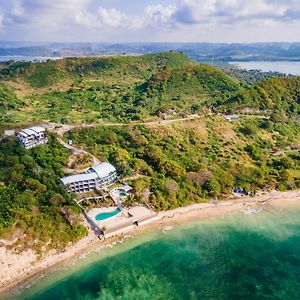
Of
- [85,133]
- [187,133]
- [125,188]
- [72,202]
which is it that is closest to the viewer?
[72,202]

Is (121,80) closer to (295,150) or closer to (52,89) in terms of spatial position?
(52,89)

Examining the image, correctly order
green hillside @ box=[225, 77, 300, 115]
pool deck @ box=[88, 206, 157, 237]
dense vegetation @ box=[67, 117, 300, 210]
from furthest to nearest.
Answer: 1. green hillside @ box=[225, 77, 300, 115]
2. dense vegetation @ box=[67, 117, 300, 210]
3. pool deck @ box=[88, 206, 157, 237]

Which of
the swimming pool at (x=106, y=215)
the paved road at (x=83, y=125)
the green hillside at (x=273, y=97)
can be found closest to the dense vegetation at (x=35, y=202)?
the swimming pool at (x=106, y=215)

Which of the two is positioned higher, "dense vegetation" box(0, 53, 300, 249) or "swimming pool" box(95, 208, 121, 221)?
"dense vegetation" box(0, 53, 300, 249)

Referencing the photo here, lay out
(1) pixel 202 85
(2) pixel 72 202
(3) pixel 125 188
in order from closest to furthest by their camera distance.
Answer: (2) pixel 72 202 < (3) pixel 125 188 < (1) pixel 202 85

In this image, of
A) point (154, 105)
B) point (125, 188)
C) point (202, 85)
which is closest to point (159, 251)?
point (125, 188)

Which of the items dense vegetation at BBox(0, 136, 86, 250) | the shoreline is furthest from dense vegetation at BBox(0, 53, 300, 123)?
the shoreline

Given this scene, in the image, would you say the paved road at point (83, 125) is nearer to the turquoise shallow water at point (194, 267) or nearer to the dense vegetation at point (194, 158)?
the dense vegetation at point (194, 158)

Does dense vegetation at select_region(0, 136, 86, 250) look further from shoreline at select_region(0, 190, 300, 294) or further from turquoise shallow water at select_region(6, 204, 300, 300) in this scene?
turquoise shallow water at select_region(6, 204, 300, 300)
